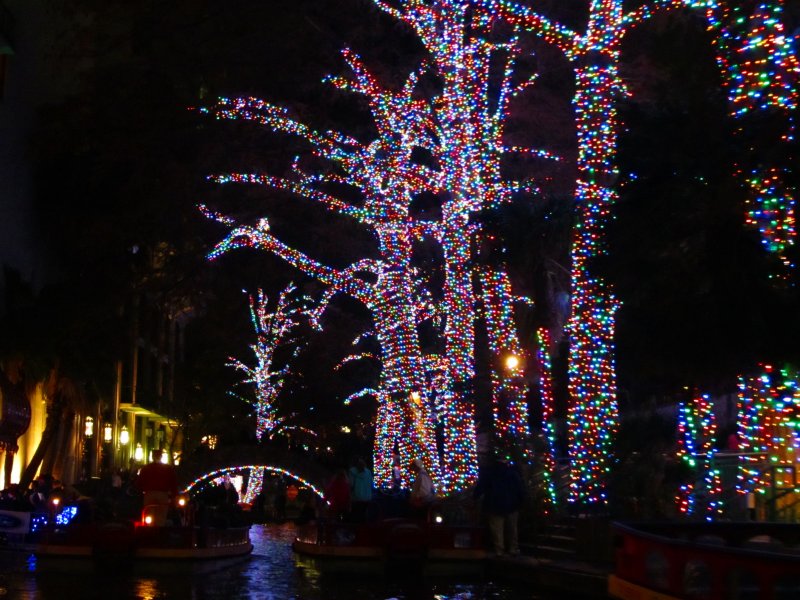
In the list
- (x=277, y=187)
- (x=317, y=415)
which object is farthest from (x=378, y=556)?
(x=317, y=415)

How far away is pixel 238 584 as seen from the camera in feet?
56.1

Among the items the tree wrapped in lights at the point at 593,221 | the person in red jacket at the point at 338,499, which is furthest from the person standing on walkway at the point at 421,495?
the tree wrapped in lights at the point at 593,221

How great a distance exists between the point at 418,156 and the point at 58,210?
10.3 m

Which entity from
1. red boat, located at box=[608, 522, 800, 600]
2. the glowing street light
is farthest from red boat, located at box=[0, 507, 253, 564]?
red boat, located at box=[608, 522, 800, 600]

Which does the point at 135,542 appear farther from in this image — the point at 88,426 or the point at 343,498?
the point at 88,426

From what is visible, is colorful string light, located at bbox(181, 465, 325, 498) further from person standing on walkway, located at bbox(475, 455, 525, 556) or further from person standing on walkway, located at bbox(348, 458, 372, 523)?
person standing on walkway, located at bbox(475, 455, 525, 556)

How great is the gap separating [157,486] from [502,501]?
6024 millimetres

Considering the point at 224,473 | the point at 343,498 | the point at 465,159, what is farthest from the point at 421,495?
the point at 224,473

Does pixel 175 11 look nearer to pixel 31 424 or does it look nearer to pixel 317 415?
pixel 31 424

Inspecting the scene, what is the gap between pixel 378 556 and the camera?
19406mm

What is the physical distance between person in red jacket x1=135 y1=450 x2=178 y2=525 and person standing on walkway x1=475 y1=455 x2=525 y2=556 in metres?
5.43

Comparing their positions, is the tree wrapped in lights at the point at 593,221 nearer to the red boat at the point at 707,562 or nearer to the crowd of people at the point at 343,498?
the crowd of people at the point at 343,498

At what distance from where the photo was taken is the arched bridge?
1171 inches

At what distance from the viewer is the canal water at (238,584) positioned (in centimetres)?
1525
